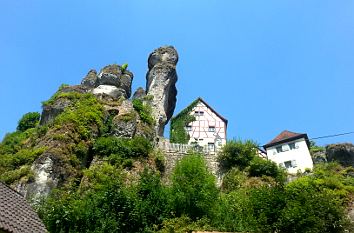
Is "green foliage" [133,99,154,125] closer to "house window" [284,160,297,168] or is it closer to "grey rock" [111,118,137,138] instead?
"grey rock" [111,118,137,138]

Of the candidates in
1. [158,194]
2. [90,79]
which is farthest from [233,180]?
[90,79]

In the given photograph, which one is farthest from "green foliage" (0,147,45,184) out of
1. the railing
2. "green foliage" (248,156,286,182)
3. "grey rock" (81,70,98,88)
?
"grey rock" (81,70,98,88)

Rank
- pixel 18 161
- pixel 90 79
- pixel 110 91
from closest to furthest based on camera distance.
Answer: pixel 18 161 → pixel 110 91 → pixel 90 79

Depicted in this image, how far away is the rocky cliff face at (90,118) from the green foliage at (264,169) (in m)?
8.91

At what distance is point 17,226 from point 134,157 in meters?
20.1

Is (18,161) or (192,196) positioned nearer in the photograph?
(192,196)

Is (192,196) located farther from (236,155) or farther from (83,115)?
(83,115)

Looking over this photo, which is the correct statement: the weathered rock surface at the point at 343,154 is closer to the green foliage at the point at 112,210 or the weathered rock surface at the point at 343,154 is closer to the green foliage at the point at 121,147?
the green foliage at the point at 121,147

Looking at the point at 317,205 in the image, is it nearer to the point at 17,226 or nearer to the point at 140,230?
the point at 140,230

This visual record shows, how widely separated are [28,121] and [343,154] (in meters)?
35.4

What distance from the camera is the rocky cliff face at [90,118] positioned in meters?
27.2

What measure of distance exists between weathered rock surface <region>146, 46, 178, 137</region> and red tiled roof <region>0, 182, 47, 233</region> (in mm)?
29023

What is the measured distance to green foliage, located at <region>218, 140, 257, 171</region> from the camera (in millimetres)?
35281

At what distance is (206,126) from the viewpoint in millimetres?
53469
